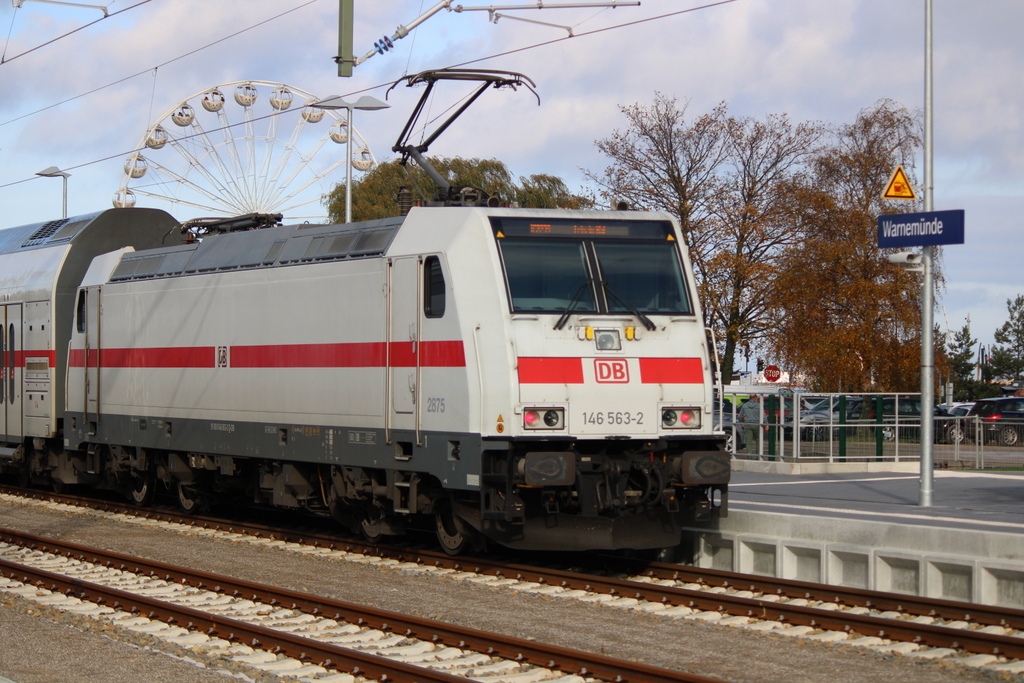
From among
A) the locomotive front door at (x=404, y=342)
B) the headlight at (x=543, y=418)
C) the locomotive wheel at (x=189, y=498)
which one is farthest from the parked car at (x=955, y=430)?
the headlight at (x=543, y=418)

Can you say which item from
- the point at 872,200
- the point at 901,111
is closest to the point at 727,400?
the point at 872,200

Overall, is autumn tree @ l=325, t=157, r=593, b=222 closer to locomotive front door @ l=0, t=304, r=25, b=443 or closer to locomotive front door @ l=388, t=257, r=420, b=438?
locomotive front door @ l=0, t=304, r=25, b=443

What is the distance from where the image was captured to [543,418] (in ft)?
37.6

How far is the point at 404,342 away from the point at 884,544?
17.0 ft

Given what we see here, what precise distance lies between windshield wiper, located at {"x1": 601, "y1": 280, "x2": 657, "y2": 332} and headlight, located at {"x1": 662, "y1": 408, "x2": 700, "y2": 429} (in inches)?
33.1

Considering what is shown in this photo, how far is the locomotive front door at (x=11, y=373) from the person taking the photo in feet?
68.3

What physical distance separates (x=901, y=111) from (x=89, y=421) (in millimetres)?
32500

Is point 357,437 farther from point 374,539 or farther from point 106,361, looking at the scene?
point 106,361

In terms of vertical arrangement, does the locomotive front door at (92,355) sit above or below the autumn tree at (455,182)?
below

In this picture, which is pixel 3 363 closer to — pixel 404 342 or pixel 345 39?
pixel 345 39

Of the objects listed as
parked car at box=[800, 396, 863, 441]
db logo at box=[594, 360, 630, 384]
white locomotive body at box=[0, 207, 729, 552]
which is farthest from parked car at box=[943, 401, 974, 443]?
db logo at box=[594, 360, 630, 384]

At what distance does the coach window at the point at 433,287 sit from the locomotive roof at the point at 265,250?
87cm

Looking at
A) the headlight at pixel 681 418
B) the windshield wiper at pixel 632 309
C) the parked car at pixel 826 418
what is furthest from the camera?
the parked car at pixel 826 418

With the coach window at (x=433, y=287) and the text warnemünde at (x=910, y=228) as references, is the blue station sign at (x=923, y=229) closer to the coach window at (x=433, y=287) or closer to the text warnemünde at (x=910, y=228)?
the text warnemünde at (x=910, y=228)
